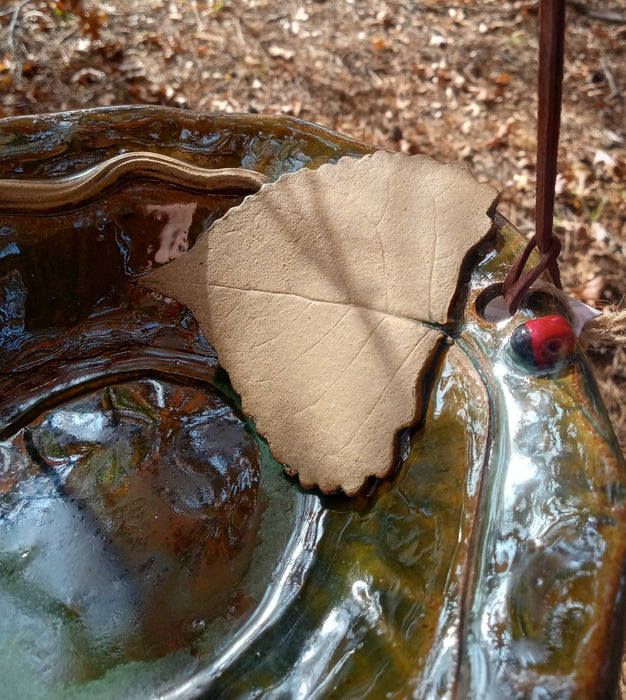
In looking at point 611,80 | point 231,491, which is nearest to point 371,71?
point 611,80

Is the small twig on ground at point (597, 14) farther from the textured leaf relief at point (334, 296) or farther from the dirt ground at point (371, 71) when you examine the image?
the textured leaf relief at point (334, 296)

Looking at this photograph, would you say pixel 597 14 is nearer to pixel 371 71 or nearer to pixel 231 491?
pixel 371 71

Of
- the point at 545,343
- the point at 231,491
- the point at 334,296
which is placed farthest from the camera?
the point at 231,491

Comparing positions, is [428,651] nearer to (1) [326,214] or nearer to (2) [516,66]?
(1) [326,214]

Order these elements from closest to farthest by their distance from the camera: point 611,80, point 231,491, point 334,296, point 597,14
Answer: point 334,296
point 231,491
point 611,80
point 597,14

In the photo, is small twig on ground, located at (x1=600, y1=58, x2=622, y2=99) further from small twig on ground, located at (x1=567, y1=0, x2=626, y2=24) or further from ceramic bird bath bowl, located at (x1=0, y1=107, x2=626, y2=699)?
ceramic bird bath bowl, located at (x1=0, y1=107, x2=626, y2=699)

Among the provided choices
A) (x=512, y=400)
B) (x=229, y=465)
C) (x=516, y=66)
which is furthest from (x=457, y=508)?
(x=516, y=66)

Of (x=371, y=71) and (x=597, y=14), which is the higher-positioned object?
(x=597, y=14)

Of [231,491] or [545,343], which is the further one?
[231,491]

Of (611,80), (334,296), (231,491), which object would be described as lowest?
(231,491)
